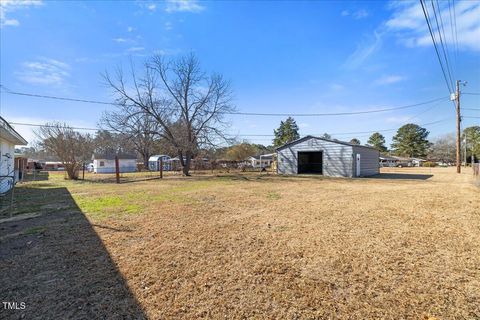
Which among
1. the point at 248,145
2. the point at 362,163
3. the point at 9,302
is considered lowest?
the point at 9,302

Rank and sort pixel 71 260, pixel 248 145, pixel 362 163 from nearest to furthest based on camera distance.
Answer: pixel 71 260 < pixel 362 163 < pixel 248 145

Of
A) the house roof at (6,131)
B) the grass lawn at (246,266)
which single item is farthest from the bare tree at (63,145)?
the grass lawn at (246,266)

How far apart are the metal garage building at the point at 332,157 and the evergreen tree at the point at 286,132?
34.8m

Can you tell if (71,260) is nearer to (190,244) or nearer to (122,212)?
(190,244)

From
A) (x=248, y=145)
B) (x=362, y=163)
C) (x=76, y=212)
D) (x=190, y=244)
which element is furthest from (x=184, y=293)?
(x=248, y=145)

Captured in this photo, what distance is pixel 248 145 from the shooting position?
139ft

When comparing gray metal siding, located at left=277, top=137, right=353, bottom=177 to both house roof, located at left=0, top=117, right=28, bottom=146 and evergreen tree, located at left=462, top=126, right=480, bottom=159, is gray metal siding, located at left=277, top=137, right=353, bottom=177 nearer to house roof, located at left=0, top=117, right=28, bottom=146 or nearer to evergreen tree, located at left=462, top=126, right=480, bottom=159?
house roof, located at left=0, top=117, right=28, bottom=146

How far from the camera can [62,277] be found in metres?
2.78

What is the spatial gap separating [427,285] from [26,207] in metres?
9.43

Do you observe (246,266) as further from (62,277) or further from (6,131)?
(6,131)

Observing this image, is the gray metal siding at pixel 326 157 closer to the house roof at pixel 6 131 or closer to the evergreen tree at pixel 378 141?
the house roof at pixel 6 131

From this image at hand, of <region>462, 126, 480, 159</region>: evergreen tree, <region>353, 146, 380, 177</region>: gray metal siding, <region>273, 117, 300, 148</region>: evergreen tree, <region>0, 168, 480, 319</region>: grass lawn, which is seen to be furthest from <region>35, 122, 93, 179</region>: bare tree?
<region>462, 126, 480, 159</region>: evergreen tree

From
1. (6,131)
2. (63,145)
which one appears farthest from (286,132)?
(6,131)

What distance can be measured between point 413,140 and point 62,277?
7286 centimetres
